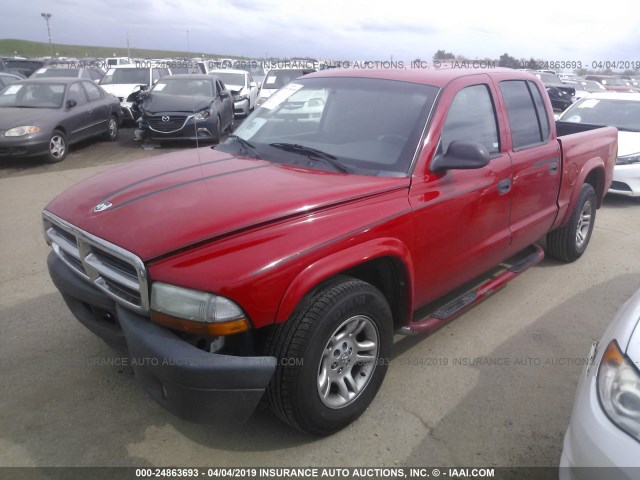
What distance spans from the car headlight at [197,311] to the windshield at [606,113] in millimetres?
Result: 7694

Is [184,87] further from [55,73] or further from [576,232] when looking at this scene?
[576,232]

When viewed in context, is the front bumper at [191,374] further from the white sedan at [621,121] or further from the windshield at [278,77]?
the windshield at [278,77]

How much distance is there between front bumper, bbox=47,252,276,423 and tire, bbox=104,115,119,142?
1043 cm

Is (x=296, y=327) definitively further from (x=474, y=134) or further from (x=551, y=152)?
(x=551, y=152)

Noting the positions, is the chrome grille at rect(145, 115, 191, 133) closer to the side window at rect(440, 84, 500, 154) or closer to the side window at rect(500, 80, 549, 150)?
the side window at rect(500, 80, 549, 150)

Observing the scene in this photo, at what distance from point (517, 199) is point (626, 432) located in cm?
222

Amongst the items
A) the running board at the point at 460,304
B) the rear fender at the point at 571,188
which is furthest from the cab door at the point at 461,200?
the rear fender at the point at 571,188

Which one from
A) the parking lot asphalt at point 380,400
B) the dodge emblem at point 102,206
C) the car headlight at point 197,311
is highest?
the dodge emblem at point 102,206

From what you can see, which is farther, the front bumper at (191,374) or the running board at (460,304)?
the running board at (460,304)

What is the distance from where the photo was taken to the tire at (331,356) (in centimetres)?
231

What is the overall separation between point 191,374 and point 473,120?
2.46 metres

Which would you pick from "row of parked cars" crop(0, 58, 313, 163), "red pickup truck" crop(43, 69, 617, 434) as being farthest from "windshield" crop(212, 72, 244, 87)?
A: "red pickup truck" crop(43, 69, 617, 434)

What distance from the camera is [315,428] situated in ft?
8.27

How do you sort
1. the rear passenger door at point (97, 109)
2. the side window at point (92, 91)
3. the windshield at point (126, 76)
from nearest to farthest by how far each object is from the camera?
the rear passenger door at point (97, 109) < the side window at point (92, 91) < the windshield at point (126, 76)
